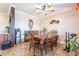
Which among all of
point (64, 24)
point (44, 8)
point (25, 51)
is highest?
point (44, 8)

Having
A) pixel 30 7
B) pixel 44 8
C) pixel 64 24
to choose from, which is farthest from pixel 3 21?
pixel 64 24

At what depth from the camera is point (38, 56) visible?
225 cm

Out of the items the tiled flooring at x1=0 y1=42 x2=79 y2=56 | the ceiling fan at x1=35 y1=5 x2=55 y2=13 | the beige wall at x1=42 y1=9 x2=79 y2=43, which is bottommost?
the tiled flooring at x1=0 y1=42 x2=79 y2=56

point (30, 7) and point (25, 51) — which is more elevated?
point (30, 7)

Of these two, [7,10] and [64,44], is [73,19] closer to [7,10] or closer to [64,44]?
[64,44]

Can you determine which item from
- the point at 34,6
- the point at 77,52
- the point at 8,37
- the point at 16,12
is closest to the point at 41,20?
the point at 34,6

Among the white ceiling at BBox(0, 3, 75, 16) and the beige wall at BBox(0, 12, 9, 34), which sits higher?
the white ceiling at BBox(0, 3, 75, 16)

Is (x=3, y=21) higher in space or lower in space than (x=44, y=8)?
lower

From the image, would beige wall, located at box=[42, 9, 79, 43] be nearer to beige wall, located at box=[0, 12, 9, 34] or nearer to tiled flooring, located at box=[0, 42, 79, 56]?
tiled flooring, located at box=[0, 42, 79, 56]

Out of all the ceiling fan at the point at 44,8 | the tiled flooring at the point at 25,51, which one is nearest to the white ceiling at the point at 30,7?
the ceiling fan at the point at 44,8

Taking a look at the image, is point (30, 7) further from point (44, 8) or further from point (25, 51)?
point (25, 51)

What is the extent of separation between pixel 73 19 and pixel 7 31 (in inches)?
35.9

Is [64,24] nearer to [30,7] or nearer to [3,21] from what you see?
[30,7]

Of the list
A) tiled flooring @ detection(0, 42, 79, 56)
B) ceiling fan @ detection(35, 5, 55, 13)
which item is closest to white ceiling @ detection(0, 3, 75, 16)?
ceiling fan @ detection(35, 5, 55, 13)
